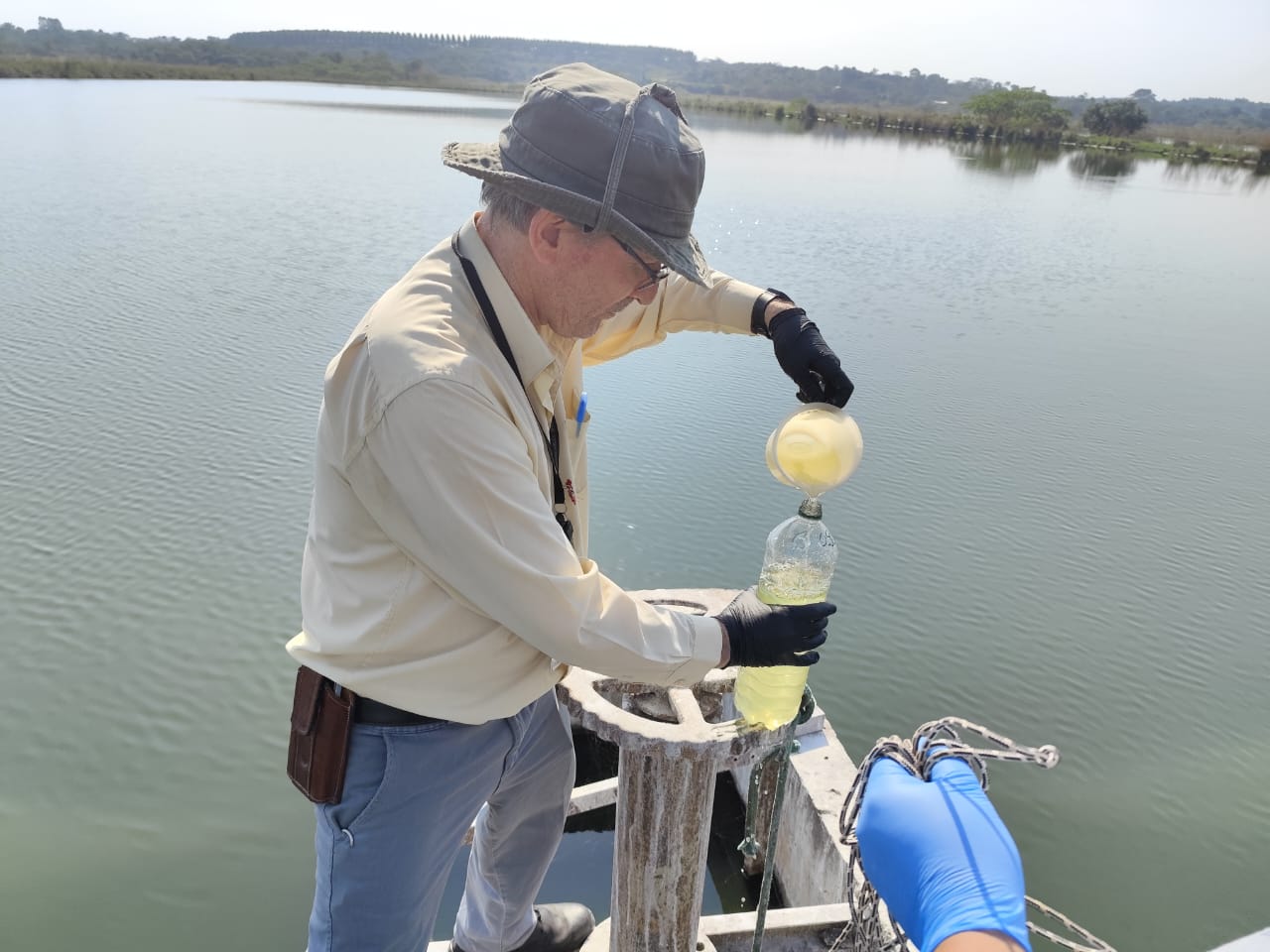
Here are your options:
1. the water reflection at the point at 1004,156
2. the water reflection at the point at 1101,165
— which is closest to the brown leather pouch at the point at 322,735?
the water reflection at the point at 1004,156

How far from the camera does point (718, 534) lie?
268 inches

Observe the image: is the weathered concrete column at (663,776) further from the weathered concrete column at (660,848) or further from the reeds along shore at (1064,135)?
the reeds along shore at (1064,135)

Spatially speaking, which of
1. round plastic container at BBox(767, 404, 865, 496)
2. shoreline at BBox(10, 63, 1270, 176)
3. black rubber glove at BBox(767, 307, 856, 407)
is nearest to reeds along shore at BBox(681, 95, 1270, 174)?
shoreline at BBox(10, 63, 1270, 176)

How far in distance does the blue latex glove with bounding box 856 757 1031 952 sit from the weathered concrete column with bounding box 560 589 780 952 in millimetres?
332

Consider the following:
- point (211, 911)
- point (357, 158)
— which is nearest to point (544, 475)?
point (211, 911)

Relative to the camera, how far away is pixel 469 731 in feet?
6.13

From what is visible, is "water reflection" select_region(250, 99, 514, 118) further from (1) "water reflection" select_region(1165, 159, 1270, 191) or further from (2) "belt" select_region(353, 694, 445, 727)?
(2) "belt" select_region(353, 694, 445, 727)

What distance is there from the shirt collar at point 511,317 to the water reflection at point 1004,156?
34.2 meters

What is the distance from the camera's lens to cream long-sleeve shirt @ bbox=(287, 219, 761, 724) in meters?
1.47

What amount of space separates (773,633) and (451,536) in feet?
2.36

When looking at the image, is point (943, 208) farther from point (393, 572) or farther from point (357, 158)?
point (393, 572)

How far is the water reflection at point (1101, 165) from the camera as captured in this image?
33.2 meters

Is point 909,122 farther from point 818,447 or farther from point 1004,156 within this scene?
point 818,447

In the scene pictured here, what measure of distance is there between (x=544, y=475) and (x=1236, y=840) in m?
4.99
